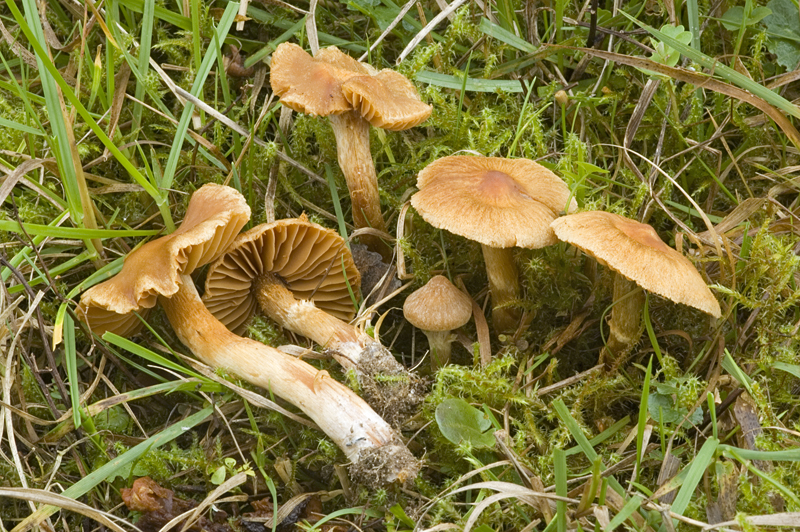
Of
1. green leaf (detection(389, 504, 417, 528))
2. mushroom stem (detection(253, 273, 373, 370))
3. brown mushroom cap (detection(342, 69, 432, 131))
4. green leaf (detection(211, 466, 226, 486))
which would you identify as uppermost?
brown mushroom cap (detection(342, 69, 432, 131))

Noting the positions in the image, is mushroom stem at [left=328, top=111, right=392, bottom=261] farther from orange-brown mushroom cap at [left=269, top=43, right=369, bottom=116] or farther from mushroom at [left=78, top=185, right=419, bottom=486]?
mushroom at [left=78, top=185, right=419, bottom=486]

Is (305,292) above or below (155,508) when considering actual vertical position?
above

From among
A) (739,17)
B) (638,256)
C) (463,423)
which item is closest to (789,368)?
(638,256)

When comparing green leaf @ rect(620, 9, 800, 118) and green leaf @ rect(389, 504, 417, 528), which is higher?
green leaf @ rect(620, 9, 800, 118)

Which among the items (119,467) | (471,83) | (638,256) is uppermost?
(471,83)

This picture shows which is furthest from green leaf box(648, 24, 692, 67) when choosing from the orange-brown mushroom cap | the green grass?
the orange-brown mushroom cap

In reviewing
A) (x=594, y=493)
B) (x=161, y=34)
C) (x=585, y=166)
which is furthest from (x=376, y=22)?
(x=594, y=493)

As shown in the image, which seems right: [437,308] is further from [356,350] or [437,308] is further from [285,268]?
[285,268]
